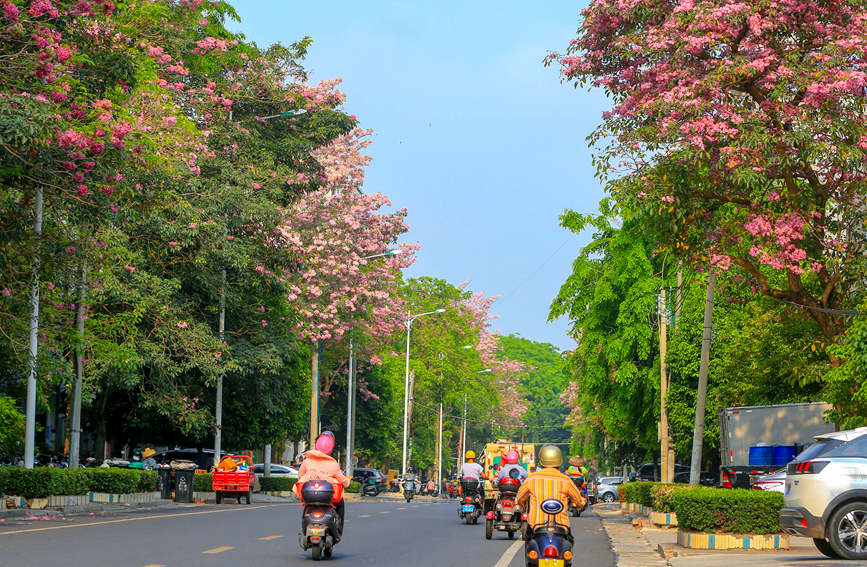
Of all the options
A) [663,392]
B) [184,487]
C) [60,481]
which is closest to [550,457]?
[60,481]

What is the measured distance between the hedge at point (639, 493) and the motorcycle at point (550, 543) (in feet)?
68.3

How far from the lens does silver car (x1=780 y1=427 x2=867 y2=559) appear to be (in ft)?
52.3

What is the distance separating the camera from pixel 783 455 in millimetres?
28109

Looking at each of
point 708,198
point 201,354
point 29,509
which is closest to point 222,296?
point 201,354

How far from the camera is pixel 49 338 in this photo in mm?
29359

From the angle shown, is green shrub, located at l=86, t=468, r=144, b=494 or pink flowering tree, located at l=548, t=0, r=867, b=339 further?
green shrub, located at l=86, t=468, r=144, b=494

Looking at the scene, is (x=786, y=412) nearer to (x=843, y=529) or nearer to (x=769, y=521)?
(x=769, y=521)

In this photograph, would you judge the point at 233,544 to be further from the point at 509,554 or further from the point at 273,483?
the point at 273,483

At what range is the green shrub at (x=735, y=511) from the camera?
19.3 metres

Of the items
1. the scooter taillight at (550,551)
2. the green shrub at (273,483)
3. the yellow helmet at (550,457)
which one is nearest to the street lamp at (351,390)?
the green shrub at (273,483)

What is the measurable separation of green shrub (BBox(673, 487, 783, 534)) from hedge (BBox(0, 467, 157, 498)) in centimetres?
1484

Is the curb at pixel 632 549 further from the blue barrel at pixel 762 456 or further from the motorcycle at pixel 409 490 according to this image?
the motorcycle at pixel 409 490

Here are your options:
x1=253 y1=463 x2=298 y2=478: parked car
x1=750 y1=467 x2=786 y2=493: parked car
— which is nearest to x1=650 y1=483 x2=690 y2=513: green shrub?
x1=750 y1=467 x2=786 y2=493: parked car

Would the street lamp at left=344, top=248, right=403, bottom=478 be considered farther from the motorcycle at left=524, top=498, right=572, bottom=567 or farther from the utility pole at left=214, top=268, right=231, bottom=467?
the motorcycle at left=524, top=498, right=572, bottom=567
